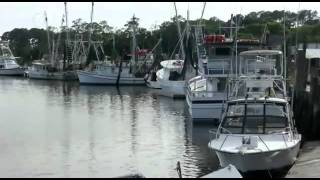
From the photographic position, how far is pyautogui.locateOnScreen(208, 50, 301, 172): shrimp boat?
21.9 meters

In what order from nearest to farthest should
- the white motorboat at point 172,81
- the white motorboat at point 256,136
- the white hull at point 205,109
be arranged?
1. the white motorboat at point 256,136
2. the white hull at point 205,109
3. the white motorboat at point 172,81

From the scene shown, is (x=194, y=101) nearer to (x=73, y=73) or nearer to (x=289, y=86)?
(x=289, y=86)

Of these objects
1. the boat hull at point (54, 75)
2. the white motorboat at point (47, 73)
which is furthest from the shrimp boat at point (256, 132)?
the white motorboat at point (47, 73)

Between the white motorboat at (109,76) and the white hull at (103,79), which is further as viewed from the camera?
the white motorboat at (109,76)

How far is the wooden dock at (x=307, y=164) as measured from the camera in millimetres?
20795

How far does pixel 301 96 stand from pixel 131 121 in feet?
41.3

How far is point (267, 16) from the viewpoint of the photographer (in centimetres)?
16850

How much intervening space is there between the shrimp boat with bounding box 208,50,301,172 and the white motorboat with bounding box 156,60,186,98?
3509 cm

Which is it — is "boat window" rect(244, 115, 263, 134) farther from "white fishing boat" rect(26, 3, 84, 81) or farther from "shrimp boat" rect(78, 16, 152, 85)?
"white fishing boat" rect(26, 3, 84, 81)

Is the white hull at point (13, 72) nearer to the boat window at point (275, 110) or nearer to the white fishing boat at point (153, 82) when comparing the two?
the white fishing boat at point (153, 82)

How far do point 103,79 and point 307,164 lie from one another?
7408cm

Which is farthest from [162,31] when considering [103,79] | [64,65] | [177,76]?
[177,76]

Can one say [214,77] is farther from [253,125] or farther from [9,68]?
[9,68]

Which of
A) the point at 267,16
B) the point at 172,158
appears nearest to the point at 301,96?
the point at 172,158
